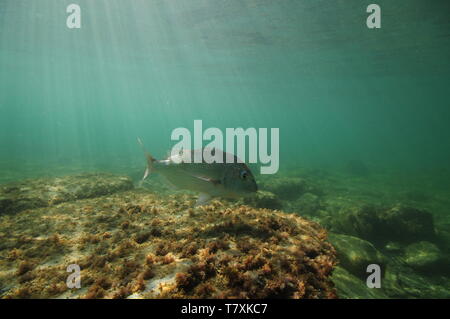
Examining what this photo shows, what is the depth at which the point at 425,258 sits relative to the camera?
8.05 m

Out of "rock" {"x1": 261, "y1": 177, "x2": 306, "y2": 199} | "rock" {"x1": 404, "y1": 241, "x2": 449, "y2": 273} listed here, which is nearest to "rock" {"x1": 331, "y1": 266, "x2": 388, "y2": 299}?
"rock" {"x1": 404, "y1": 241, "x2": 449, "y2": 273}

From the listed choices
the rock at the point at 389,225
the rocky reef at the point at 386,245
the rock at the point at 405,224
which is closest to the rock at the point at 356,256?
the rocky reef at the point at 386,245

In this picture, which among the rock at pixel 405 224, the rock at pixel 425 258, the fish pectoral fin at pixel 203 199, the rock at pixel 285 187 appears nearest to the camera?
the fish pectoral fin at pixel 203 199

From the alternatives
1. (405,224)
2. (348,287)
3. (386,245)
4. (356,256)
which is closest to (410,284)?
(386,245)

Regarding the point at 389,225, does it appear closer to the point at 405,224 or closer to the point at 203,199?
the point at 405,224

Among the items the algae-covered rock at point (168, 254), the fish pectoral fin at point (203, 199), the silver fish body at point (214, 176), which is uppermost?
the silver fish body at point (214, 176)

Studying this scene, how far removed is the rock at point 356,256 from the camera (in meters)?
6.08

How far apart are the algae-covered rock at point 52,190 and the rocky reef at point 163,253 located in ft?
1.51

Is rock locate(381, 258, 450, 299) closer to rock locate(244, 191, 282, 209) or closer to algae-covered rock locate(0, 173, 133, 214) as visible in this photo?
rock locate(244, 191, 282, 209)

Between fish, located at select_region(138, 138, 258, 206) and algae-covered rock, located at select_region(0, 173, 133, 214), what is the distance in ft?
20.1

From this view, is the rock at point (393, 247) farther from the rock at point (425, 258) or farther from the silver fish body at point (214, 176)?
the silver fish body at point (214, 176)

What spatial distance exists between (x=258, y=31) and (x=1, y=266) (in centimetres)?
2513

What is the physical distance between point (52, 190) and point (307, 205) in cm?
1224

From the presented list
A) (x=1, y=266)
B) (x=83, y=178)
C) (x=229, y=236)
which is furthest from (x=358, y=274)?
(x=83, y=178)
